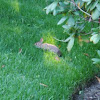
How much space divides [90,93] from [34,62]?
0.84 meters

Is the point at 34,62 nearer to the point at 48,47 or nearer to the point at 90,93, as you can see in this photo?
the point at 48,47

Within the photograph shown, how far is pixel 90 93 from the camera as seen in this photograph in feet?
11.5

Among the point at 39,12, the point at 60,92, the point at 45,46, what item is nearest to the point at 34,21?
the point at 39,12

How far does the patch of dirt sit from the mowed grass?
0.34 ft

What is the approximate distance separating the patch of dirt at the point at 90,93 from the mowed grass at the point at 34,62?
10cm

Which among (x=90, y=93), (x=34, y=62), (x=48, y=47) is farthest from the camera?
(x=48, y=47)

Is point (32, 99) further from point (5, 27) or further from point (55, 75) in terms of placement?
point (5, 27)

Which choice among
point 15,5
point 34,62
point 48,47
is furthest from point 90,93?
point 15,5

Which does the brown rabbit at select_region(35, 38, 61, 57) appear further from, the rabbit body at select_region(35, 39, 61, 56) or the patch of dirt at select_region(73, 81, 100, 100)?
the patch of dirt at select_region(73, 81, 100, 100)

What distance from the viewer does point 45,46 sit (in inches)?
159

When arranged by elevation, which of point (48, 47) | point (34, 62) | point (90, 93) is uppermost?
point (48, 47)

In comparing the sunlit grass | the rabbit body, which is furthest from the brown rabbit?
the sunlit grass

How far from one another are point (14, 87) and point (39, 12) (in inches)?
101

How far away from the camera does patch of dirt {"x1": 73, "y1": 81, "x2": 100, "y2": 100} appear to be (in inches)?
132
